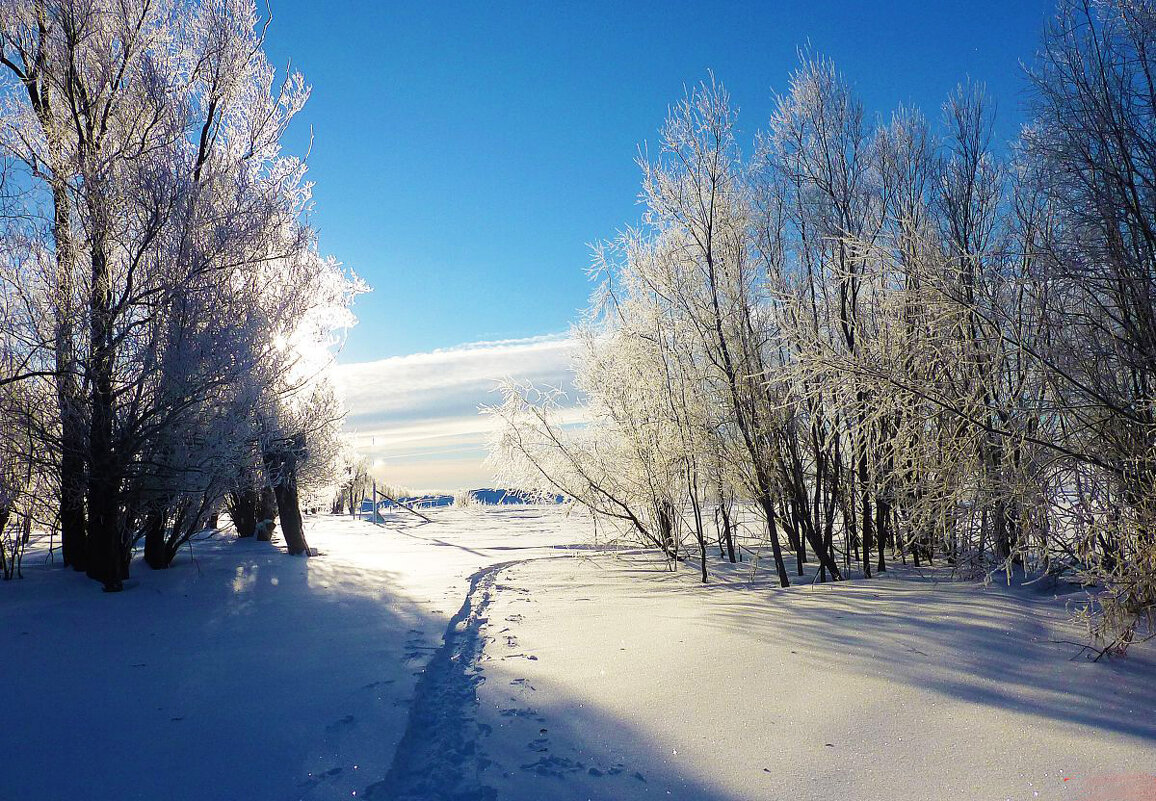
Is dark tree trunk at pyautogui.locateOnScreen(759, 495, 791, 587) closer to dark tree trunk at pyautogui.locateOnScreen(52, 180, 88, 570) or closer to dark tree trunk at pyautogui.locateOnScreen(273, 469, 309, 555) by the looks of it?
dark tree trunk at pyautogui.locateOnScreen(52, 180, 88, 570)

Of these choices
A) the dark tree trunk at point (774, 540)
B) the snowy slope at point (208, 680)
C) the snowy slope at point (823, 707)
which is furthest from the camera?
the dark tree trunk at point (774, 540)

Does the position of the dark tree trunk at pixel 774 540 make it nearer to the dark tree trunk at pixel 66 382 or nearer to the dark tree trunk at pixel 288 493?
the dark tree trunk at pixel 66 382

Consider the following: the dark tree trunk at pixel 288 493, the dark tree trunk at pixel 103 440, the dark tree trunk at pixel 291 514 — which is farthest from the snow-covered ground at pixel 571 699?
the dark tree trunk at pixel 291 514

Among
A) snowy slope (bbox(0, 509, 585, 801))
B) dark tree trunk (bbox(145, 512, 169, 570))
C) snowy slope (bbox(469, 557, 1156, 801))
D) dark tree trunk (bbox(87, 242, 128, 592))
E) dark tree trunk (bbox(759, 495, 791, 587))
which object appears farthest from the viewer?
dark tree trunk (bbox(145, 512, 169, 570))

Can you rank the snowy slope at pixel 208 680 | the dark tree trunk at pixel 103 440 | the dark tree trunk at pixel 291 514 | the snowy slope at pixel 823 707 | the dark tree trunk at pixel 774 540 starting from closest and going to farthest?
the snowy slope at pixel 823 707 < the snowy slope at pixel 208 680 < the dark tree trunk at pixel 103 440 < the dark tree trunk at pixel 774 540 < the dark tree trunk at pixel 291 514

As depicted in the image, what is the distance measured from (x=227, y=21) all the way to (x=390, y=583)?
727cm

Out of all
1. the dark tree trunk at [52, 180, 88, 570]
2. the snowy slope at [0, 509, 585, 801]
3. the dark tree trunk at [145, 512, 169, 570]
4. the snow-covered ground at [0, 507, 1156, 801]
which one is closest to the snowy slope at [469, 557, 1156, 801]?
the snow-covered ground at [0, 507, 1156, 801]

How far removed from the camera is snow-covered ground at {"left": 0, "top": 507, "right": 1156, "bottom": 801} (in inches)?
102

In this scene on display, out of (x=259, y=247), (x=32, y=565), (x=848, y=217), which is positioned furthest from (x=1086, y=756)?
(x=32, y=565)

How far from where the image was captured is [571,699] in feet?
11.5

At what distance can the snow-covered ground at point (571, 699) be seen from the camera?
2.59 meters

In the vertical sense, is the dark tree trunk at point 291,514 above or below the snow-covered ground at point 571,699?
above

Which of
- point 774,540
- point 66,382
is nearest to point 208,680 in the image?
point 66,382

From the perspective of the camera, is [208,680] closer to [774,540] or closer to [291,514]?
[774,540]
